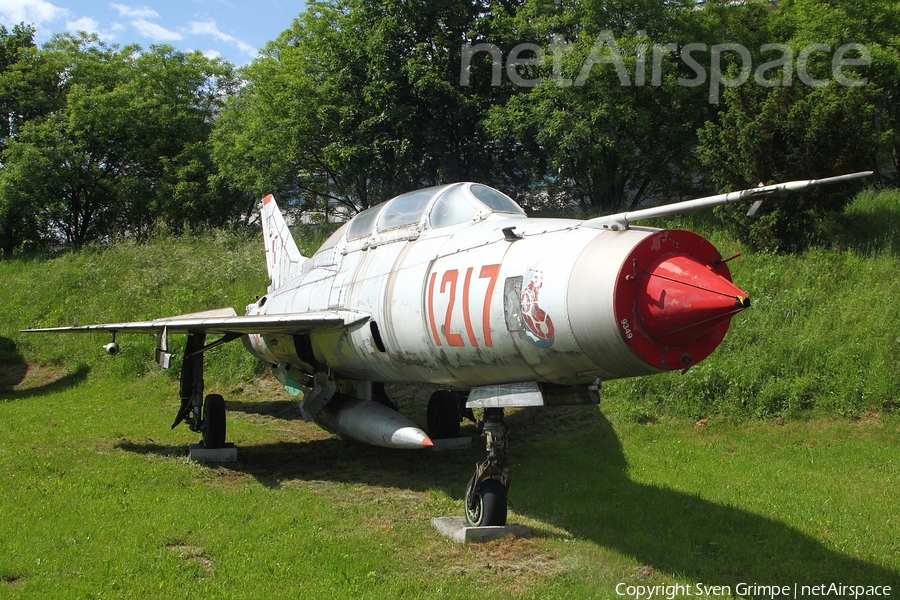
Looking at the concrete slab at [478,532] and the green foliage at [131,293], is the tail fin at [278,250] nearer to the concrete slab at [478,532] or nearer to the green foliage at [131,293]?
the green foliage at [131,293]

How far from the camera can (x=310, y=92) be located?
23.3m

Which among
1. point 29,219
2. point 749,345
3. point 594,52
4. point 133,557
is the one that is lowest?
point 133,557

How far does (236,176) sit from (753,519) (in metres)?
21.9

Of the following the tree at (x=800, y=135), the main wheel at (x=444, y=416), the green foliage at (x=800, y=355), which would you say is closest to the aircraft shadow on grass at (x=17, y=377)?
the main wheel at (x=444, y=416)

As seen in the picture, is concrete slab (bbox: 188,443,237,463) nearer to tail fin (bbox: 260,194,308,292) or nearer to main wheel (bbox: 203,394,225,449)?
main wheel (bbox: 203,394,225,449)

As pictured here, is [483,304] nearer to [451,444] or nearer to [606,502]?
[606,502]

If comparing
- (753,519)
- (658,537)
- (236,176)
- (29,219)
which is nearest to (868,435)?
(753,519)

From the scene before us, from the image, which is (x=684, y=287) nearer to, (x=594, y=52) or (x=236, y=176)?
(x=594, y=52)

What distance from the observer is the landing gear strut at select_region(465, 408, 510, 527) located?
6730mm

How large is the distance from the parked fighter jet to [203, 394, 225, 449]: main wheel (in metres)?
0.02

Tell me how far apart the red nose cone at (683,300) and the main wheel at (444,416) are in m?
6.34

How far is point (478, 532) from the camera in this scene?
666cm

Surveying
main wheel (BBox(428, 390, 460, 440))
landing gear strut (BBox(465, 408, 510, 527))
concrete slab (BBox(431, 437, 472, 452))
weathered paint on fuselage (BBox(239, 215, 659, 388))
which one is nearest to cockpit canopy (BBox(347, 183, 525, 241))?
weathered paint on fuselage (BBox(239, 215, 659, 388))

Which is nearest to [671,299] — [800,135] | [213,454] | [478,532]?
[478,532]
